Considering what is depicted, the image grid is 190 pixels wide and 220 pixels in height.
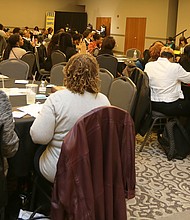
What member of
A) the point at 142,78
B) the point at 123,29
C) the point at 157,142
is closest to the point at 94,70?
the point at 142,78

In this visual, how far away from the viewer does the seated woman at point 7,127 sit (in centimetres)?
208

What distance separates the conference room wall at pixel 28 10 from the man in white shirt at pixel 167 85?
14381 millimetres

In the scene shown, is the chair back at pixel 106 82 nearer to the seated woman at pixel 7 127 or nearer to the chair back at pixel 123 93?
the chair back at pixel 123 93

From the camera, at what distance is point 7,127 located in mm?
2115

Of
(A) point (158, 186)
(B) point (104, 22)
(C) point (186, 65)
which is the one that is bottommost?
(A) point (158, 186)

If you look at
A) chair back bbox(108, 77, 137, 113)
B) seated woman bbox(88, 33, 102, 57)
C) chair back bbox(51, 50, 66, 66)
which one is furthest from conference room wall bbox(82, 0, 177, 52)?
chair back bbox(108, 77, 137, 113)

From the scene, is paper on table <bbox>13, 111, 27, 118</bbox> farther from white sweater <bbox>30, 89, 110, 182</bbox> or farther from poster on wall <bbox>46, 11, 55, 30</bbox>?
poster on wall <bbox>46, 11, 55, 30</bbox>

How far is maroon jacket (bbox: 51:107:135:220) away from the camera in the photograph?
1.90 m

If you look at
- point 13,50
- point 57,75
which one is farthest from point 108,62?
point 57,75

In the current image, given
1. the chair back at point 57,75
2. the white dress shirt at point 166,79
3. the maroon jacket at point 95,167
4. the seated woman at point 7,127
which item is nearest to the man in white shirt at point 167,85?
the white dress shirt at point 166,79

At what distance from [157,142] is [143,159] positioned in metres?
0.70

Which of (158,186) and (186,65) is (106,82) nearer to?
(186,65)

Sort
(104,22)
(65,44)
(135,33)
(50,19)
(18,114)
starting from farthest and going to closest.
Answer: (50,19), (104,22), (135,33), (65,44), (18,114)

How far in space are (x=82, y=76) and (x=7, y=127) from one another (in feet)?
1.83
